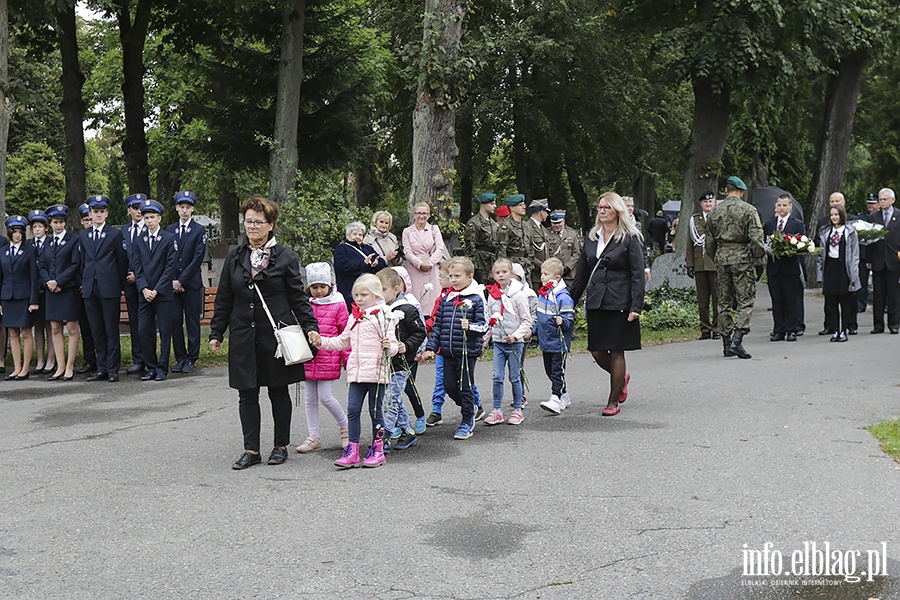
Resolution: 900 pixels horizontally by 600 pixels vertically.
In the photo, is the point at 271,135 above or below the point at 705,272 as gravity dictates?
above

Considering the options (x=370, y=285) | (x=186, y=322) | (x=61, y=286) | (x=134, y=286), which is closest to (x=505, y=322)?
(x=370, y=285)

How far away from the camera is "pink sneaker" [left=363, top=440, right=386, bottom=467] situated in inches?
309

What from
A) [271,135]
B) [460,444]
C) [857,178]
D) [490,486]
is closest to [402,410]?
[460,444]

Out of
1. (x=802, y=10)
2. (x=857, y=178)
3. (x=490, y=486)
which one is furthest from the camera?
(x=857, y=178)

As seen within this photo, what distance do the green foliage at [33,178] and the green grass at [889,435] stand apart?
1855 inches

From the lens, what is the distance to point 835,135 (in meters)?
27.3

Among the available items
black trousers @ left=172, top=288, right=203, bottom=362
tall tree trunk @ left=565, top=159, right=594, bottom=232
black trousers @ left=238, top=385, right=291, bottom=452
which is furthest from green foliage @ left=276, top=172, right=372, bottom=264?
tall tree trunk @ left=565, top=159, right=594, bottom=232

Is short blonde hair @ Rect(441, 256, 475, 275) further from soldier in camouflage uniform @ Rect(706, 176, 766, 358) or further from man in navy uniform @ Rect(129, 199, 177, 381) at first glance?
soldier in camouflage uniform @ Rect(706, 176, 766, 358)

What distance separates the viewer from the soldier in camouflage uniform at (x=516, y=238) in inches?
595

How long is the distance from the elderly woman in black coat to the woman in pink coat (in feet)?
17.0

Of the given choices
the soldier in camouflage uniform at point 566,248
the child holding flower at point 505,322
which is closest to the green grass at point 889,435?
the child holding flower at point 505,322

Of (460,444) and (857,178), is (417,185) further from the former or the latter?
(857,178)

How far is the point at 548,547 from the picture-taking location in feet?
19.0

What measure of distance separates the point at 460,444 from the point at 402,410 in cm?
53
